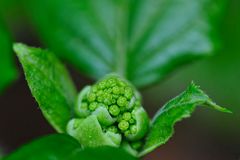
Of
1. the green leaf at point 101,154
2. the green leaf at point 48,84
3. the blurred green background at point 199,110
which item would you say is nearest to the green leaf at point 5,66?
the green leaf at point 48,84

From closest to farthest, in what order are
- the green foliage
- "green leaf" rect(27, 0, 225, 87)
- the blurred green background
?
the green foliage, "green leaf" rect(27, 0, 225, 87), the blurred green background

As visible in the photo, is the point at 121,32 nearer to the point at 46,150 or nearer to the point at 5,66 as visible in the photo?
the point at 5,66

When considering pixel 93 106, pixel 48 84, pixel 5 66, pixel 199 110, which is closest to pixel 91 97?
pixel 93 106

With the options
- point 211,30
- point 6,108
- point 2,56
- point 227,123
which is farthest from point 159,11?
point 6,108

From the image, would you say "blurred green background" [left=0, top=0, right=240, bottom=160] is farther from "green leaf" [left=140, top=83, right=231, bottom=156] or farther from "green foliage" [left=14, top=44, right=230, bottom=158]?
"green leaf" [left=140, top=83, right=231, bottom=156]

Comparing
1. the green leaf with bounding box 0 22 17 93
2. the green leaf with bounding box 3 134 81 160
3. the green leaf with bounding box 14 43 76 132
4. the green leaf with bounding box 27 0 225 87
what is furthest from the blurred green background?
the green leaf with bounding box 3 134 81 160

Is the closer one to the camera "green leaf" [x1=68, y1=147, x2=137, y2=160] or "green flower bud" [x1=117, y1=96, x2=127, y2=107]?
"green leaf" [x1=68, y1=147, x2=137, y2=160]

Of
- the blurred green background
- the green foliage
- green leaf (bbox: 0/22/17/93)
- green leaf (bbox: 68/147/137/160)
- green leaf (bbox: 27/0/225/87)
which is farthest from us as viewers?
the blurred green background
